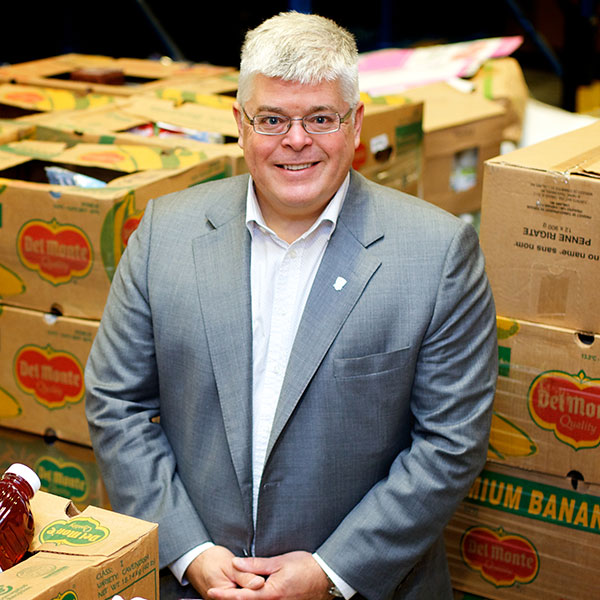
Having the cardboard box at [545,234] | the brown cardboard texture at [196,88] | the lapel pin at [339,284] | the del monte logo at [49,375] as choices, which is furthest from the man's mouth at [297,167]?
the brown cardboard texture at [196,88]

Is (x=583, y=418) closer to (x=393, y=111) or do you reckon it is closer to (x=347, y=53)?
(x=347, y=53)

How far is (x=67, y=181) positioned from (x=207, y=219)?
61 centimetres

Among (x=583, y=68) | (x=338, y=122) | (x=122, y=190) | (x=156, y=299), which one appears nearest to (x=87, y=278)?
(x=122, y=190)

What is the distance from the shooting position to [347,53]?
5.43 ft

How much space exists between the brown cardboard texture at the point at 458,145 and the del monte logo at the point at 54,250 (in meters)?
1.42

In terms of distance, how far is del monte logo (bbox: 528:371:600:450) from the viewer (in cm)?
193

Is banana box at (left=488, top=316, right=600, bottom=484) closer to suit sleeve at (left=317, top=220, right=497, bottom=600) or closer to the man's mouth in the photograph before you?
suit sleeve at (left=317, top=220, right=497, bottom=600)

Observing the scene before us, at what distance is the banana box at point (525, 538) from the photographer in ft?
6.65

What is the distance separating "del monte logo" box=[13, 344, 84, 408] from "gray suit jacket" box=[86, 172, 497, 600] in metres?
0.43

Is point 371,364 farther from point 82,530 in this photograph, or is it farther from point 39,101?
point 39,101

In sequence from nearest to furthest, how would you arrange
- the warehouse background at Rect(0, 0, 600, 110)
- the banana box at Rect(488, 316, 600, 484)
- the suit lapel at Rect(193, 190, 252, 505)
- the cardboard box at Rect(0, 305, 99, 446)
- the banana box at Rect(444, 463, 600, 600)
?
1. the suit lapel at Rect(193, 190, 252, 505)
2. the banana box at Rect(488, 316, 600, 484)
3. the banana box at Rect(444, 463, 600, 600)
4. the cardboard box at Rect(0, 305, 99, 446)
5. the warehouse background at Rect(0, 0, 600, 110)

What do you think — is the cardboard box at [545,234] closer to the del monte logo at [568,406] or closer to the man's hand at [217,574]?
the del monte logo at [568,406]

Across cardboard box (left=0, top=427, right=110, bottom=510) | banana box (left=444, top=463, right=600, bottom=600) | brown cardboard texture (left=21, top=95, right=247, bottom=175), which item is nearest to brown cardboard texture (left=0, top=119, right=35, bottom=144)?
brown cardboard texture (left=21, top=95, right=247, bottom=175)

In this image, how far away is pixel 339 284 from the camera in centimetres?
169
